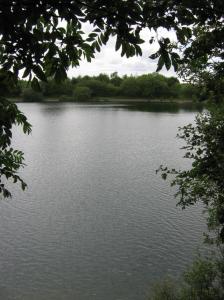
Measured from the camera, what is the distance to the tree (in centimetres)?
262

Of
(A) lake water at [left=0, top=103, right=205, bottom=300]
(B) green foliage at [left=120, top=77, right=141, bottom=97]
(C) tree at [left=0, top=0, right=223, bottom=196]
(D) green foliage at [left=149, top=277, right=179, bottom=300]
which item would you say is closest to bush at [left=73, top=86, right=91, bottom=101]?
(B) green foliage at [left=120, top=77, right=141, bottom=97]

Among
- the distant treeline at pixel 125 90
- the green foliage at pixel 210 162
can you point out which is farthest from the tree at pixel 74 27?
the distant treeline at pixel 125 90

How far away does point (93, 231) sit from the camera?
18.5 metres

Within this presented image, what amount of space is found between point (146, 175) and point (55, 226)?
10697 millimetres

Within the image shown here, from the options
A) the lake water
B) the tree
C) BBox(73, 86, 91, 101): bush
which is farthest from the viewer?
BBox(73, 86, 91, 101): bush

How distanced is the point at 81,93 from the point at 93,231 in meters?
120

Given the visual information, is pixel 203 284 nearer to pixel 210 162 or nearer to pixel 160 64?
pixel 210 162

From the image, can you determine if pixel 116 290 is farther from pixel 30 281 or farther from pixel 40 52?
pixel 40 52

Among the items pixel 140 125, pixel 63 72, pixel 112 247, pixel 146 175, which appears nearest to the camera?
pixel 63 72

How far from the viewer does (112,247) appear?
1686cm

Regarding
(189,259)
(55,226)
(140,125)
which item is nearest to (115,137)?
(140,125)

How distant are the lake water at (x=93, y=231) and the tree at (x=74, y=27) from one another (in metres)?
11.4

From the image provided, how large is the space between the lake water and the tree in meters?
11.4

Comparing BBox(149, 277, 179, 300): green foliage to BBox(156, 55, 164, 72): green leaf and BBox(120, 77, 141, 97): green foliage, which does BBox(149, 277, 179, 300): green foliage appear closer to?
BBox(156, 55, 164, 72): green leaf
